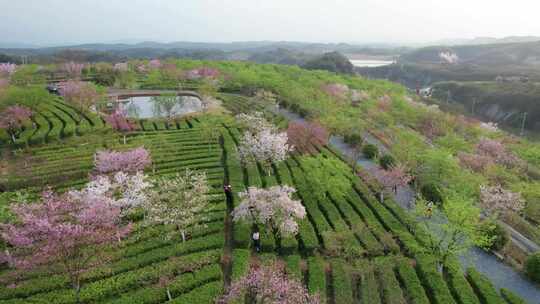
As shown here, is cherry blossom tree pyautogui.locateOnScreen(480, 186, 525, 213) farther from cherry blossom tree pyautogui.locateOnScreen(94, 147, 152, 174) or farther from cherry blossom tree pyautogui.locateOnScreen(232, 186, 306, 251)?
cherry blossom tree pyautogui.locateOnScreen(94, 147, 152, 174)

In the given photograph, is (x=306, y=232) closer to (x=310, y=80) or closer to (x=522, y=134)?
(x=310, y=80)

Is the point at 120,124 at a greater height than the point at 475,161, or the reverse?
the point at 120,124

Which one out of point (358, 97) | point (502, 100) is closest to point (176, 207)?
point (358, 97)

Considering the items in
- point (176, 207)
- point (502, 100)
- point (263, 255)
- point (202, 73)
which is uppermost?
point (202, 73)

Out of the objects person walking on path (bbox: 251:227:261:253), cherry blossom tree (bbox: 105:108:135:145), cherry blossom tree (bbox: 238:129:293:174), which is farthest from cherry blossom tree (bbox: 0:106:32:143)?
person walking on path (bbox: 251:227:261:253)

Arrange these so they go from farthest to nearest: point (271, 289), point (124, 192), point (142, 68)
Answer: point (142, 68) → point (124, 192) → point (271, 289)

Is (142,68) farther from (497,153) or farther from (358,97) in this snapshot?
(497,153)
